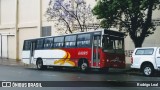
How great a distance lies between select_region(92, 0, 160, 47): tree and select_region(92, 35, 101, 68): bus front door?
5.89 feet

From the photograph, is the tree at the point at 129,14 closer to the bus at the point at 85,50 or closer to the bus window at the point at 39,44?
the bus at the point at 85,50

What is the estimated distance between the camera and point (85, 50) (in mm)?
25594

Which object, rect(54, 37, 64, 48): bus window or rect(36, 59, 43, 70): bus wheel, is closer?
rect(54, 37, 64, 48): bus window

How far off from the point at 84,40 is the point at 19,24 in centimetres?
2384

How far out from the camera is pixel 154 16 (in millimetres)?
30141

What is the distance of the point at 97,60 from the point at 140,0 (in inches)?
192

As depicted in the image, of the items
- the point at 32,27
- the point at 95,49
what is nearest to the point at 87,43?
the point at 95,49

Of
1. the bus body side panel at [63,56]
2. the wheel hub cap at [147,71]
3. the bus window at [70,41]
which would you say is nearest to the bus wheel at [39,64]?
the bus body side panel at [63,56]

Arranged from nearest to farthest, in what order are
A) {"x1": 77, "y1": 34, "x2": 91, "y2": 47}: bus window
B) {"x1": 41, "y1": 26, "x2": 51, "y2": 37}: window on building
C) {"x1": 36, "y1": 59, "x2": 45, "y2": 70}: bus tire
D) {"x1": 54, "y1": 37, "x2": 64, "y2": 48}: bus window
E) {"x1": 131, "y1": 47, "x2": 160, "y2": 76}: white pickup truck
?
{"x1": 131, "y1": 47, "x2": 160, "y2": 76}: white pickup truck
{"x1": 77, "y1": 34, "x2": 91, "y2": 47}: bus window
{"x1": 54, "y1": 37, "x2": 64, "y2": 48}: bus window
{"x1": 36, "y1": 59, "x2": 45, "y2": 70}: bus tire
{"x1": 41, "y1": 26, "x2": 51, "y2": 37}: window on building

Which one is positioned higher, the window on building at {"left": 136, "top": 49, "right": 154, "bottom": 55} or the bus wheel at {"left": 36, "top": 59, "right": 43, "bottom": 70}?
the window on building at {"left": 136, "top": 49, "right": 154, "bottom": 55}

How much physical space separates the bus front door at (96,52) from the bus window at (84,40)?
0.60 meters

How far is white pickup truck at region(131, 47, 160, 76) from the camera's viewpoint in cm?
2173

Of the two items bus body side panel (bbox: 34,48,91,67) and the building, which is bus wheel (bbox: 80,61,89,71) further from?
the building

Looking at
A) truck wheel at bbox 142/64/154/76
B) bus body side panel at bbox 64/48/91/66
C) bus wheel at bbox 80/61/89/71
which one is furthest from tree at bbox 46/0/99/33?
truck wheel at bbox 142/64/154/76
